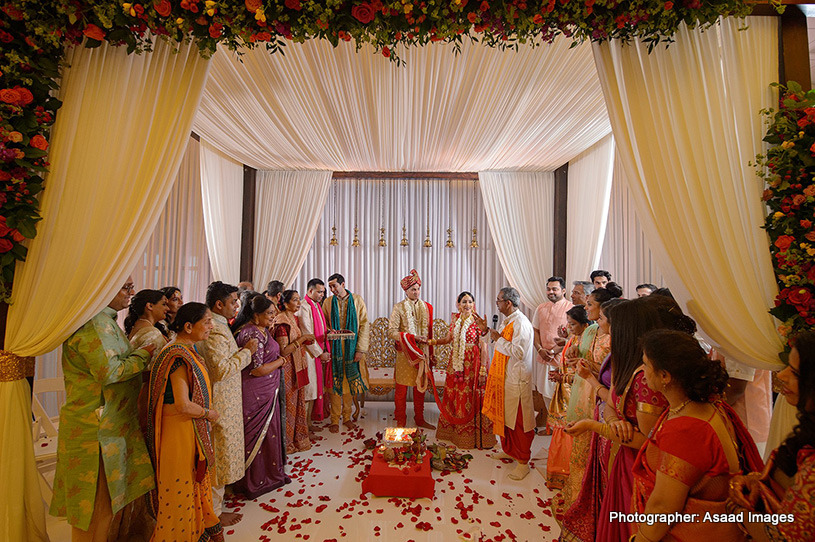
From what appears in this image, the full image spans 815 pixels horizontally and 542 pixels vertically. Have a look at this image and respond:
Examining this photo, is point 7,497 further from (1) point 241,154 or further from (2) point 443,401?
(1) point 241,154

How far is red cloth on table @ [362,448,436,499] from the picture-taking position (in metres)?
3.12

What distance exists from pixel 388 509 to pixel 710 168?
3074 millimetres

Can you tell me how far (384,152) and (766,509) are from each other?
14.8 ft

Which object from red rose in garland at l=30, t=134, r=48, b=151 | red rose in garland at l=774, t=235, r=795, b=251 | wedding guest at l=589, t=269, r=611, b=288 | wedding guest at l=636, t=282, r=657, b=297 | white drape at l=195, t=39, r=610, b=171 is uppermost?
white drape at l=195, t=39, r=610, b=171

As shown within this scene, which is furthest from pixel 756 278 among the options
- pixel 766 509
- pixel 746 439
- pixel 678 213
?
pixel 766 509

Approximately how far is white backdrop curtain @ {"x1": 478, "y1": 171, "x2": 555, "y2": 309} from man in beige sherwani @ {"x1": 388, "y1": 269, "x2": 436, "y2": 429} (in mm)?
1552

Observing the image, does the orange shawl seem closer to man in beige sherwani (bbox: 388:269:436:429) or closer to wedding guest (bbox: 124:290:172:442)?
man in beige sherwani (bbox: 388:269:436:429)

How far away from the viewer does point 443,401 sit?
173 inches

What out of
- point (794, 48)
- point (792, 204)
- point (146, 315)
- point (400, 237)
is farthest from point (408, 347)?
point (794, 48)

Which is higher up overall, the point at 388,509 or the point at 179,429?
the point at 179,429

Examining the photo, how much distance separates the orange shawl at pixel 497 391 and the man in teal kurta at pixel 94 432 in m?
2.78

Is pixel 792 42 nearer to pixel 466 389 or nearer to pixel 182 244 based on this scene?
pixel 466 389

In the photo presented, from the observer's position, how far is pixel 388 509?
301cm

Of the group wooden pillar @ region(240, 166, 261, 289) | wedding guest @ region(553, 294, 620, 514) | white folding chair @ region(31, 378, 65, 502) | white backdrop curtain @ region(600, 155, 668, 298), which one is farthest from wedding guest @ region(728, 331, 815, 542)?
wooden pillar @ region(240, 166, 261, 289)
